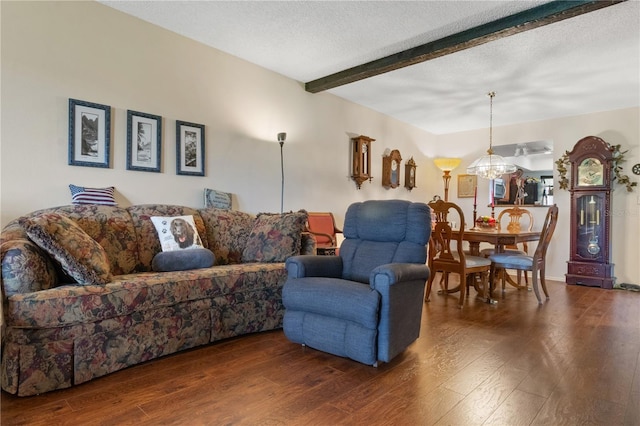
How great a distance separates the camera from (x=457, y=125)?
6.23 meters

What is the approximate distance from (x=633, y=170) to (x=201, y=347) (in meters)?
5.77

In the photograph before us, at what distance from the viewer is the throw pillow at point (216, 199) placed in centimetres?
353

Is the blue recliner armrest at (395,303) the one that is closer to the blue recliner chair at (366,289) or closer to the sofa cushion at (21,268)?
the blue recliner chair at (366,289)

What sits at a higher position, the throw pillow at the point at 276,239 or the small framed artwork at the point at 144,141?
the small framed artwork at the point at 144,141

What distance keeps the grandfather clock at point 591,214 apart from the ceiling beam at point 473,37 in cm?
295

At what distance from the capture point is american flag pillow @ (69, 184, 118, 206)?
2.71m

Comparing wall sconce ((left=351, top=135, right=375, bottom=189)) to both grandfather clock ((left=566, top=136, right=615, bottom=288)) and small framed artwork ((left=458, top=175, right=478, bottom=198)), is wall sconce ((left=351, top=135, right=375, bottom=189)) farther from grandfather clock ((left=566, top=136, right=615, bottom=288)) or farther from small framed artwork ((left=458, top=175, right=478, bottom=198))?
grandfather clock ((left=566, top=136, right=615, bottom=288))

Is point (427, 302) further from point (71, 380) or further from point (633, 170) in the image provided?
point (633, 170)

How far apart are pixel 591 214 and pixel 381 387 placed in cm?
470

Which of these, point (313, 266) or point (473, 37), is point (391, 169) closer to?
point (473, 37)

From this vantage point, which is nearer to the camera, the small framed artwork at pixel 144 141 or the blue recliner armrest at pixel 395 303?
the blue recliner armrest at pixel 395 303

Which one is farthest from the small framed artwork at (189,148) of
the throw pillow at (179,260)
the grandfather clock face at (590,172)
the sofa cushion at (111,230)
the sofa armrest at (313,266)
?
the grandfather clock face at (590,172)

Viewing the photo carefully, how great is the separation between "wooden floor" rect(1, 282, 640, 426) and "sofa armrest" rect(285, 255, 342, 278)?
507 millimetres

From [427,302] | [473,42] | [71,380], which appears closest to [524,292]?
[427,302]
